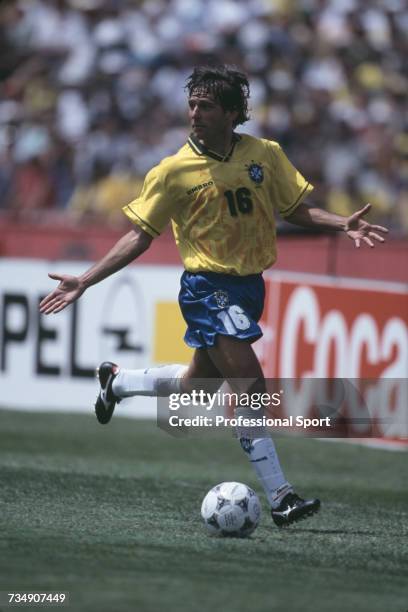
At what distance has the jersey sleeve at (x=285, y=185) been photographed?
7254 millimetres

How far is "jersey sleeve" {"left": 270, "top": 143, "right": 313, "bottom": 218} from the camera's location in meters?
7.25

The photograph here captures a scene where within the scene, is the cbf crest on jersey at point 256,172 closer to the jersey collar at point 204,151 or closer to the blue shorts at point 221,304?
the jersey collar at point 204,151

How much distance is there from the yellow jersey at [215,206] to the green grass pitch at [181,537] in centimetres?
148

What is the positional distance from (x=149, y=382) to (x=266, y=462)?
1.10 meters

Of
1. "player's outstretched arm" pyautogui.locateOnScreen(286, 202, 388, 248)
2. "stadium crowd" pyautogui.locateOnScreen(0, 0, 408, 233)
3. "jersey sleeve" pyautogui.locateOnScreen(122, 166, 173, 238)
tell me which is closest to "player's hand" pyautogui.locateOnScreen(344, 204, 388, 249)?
"player's outstretched arm" pyautogui.locateOnScreen(286, 202, 388, 248)

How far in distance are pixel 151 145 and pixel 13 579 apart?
11.5 meters

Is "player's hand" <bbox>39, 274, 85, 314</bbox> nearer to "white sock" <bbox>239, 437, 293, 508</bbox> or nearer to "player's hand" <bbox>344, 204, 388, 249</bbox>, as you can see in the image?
"white sock" <bbox>239, 437, 293, 508</bbox>

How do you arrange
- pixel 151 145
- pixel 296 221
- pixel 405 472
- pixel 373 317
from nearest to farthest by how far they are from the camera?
1. pixel 296 221
2. pixel 405 472
3. pixel 373 317
4. pixel 151 145

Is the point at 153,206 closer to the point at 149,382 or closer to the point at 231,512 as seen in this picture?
the point at 149,382

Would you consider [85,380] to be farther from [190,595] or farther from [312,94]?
[190,595]

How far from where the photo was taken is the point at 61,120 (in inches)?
680

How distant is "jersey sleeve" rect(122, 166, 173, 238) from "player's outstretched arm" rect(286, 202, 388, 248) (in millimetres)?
795

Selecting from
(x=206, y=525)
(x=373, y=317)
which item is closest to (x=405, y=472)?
(x=373, y=317)
